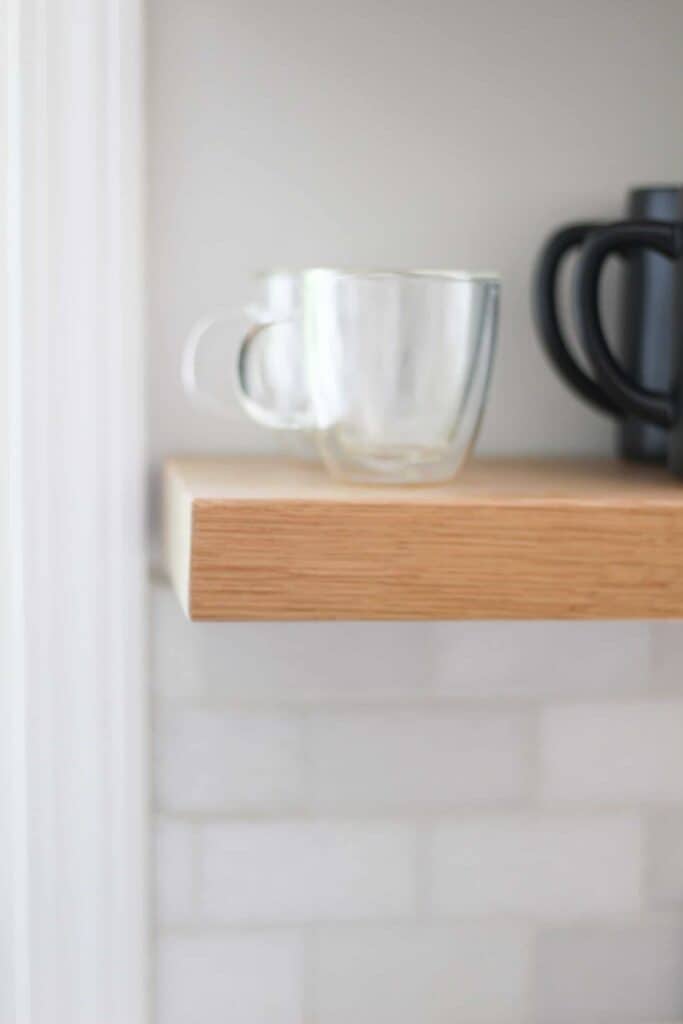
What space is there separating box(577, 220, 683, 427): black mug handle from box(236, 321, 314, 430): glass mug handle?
0.52 feet

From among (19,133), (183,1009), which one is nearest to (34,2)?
(19,133)

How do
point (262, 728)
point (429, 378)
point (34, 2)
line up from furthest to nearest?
1. point (262, 728)
2. point (34, 2)
3. point (429, 378)

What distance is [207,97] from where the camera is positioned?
3.18 feet

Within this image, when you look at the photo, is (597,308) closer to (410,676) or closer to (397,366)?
(397,366)

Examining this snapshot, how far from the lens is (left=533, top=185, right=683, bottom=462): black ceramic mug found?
0.92 metres

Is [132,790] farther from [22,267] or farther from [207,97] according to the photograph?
[207,97]

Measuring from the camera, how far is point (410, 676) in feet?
3.36

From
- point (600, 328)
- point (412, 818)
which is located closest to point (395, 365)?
point (600, 328)

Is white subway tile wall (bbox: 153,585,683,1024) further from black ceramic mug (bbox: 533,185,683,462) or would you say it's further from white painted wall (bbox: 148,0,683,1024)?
black ceramic mug (bbox: 533,185,683,462)

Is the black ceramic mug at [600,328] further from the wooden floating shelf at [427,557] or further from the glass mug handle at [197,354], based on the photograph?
the glass mug handle at [197,354]

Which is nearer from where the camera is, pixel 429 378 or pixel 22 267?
pixel 429 378

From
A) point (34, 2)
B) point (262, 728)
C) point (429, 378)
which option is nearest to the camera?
point (429, 378)

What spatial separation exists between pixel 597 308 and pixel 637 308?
3.8 inches

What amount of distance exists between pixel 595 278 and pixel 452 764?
357 mm
